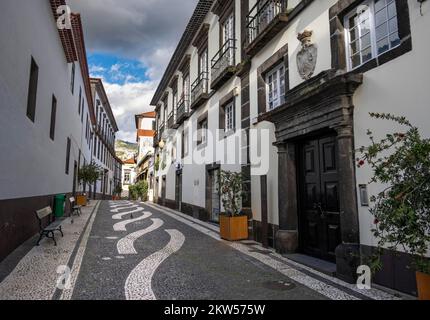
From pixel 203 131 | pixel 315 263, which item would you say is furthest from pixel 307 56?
pixel 203 131

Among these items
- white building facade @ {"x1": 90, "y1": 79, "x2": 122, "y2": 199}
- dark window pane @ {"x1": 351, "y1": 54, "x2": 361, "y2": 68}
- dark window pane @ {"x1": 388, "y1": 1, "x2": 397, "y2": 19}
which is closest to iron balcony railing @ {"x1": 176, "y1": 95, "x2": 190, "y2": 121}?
dark window pane @ {"x1": 351, "y1": 54, "x2": 361, "y2": 68}

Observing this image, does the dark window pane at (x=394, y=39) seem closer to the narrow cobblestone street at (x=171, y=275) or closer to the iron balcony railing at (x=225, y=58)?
the narrow cobblestone street at (x=171, y=275)

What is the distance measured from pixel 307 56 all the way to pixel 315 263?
3.86 meters

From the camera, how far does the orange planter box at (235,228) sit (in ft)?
25.3

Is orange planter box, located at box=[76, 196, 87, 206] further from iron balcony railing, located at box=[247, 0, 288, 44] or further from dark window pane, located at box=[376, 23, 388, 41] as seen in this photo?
dark window pane, located at box=[376, 23, 388, 41]

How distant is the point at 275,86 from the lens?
24.9ft

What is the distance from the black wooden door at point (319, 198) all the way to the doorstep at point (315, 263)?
0.14 m


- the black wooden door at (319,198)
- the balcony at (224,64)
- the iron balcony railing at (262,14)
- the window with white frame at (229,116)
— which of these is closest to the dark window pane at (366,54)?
the black wooden door at (319,198)

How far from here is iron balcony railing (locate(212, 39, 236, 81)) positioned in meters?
9.68

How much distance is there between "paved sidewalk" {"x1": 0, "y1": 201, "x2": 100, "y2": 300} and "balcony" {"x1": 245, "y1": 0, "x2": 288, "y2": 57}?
6.29 metres

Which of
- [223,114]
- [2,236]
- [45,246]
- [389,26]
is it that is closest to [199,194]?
[223,114]

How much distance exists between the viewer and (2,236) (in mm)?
4953

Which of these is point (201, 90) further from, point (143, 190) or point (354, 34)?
point (143, 190)
